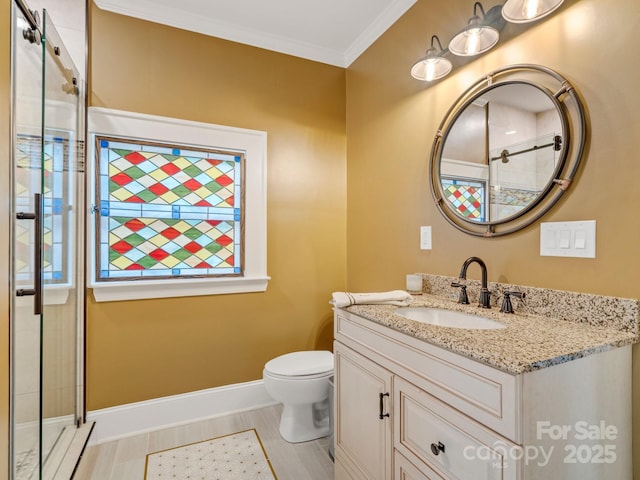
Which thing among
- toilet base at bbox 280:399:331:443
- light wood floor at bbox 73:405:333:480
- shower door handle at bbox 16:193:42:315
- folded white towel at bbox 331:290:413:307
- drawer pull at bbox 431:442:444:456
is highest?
shower door handle at bbox 16:193:42:315

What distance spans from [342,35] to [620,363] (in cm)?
240

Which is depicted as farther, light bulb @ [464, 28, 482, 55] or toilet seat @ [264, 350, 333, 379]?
toilet seat @ [264, 350, 333, 379]

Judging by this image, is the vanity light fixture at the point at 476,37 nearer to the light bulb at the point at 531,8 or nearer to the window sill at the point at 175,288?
the light bulb at the point at 531,8

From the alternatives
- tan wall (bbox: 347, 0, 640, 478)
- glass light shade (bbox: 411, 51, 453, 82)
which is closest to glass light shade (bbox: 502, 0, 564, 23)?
tan wall (bbox: 347, 0, 640, 478)

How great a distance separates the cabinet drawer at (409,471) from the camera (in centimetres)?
97

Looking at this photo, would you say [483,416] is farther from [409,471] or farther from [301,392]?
[301,392]

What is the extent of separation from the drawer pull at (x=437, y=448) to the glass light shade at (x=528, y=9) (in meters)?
1.46

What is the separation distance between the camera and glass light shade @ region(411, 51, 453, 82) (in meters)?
1.56

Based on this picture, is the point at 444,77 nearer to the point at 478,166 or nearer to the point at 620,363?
the point at 478,166

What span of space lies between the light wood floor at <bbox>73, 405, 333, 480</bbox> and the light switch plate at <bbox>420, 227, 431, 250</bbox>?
128cm

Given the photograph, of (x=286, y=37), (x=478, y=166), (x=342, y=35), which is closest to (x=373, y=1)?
(x=342, y=35)

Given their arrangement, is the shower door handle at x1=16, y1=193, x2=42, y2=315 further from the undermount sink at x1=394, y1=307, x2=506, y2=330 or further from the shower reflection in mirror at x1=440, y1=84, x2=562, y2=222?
the shower reflection in mirror at x1=440, y1=84, x2=562, y2=222

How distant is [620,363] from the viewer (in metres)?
0.94

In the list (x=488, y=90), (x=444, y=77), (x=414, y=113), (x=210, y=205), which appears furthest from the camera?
(x=210, y=205)
